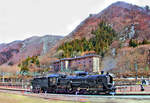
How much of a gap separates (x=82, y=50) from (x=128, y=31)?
50546 millimetres

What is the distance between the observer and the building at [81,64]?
9800 centimetres

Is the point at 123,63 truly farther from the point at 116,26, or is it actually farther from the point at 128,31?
the point at 116,26

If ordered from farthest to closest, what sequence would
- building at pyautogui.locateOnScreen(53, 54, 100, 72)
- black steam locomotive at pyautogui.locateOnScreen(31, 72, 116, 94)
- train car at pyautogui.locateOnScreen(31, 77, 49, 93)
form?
building at pyautogui.locateOnScreen(53, 54, 100, 72)
train car at pyautogui.locateOnScreen(31, 77, 49, 93)
black steam locomotive at pyautogui.locateOnScreen(31, 72, 116, 94)

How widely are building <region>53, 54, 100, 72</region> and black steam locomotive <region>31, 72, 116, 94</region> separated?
57065 millimetres

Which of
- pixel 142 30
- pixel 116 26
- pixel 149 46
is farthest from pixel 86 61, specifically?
pixel 116 26

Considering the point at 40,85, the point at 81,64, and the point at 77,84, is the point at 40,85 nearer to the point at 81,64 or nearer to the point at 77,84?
the point at 77,84

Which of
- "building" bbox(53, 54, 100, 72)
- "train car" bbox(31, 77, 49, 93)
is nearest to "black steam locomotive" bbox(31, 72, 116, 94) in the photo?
"train car" bbox(31, 77, 49, 93)

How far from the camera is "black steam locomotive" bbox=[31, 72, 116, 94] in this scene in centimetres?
2859

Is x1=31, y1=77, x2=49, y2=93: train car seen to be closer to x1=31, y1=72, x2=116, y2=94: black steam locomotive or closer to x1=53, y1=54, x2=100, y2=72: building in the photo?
x1=31, y1=72, x2=116, y2=94: black steam locomotive

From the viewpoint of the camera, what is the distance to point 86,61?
10106 centimetres

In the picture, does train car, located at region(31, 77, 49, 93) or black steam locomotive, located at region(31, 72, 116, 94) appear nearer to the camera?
black steam locomotive, located at region(31, 72, 116, 94)

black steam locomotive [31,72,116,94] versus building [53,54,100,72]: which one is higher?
building [53,54,100,72]

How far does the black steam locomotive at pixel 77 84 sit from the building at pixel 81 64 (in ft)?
187

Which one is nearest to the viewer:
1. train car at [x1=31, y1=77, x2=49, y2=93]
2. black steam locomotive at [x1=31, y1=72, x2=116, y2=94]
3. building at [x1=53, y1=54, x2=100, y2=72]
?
black steam locomotive at [x1=31, y1=72, x2=116, y2=94]
